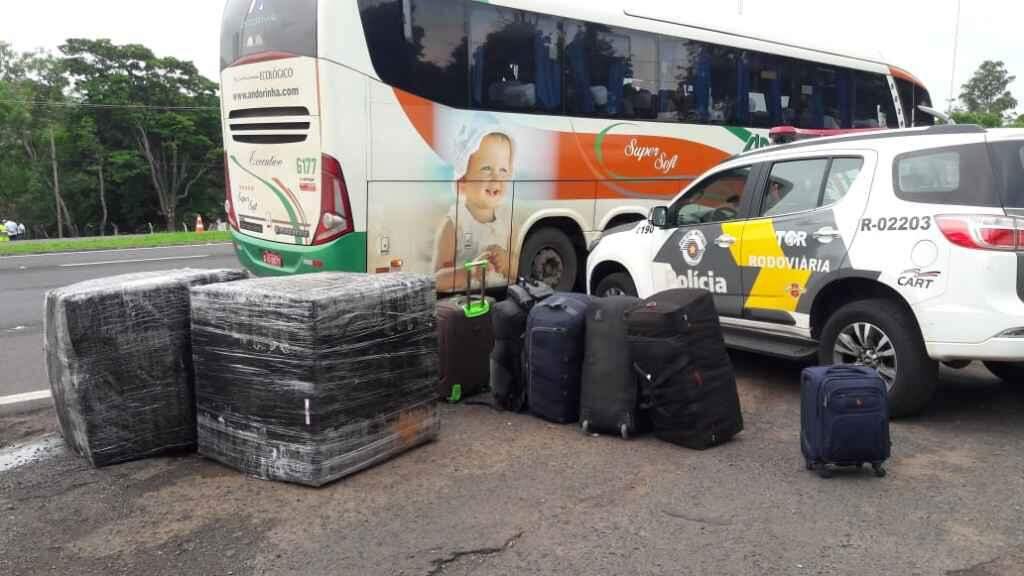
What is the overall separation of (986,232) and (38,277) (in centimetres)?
1494

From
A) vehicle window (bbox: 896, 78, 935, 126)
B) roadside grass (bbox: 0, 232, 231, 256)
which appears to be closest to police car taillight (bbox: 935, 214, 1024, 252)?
vehicle window (bbox: 896, 78, 935, 126)

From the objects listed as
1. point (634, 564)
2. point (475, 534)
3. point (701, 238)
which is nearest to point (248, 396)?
point (475, 534)

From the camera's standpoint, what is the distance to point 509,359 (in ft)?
18.5

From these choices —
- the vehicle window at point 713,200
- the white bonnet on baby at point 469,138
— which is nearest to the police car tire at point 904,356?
the vehicle window at point 713,200

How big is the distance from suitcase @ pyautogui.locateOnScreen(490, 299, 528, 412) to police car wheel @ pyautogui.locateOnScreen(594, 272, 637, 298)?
186 centimetres

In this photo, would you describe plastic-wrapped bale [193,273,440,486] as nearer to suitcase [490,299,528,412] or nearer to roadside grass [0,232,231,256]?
suitcase [490,299,528,412]

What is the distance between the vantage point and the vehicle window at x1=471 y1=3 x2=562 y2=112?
8.45 m

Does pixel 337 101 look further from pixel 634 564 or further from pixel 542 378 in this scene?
pixel 634 564

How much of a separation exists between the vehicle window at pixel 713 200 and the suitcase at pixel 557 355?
1777mm

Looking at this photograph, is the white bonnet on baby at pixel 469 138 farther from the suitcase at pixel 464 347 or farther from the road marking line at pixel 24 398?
the road marking line at pixel 24 398

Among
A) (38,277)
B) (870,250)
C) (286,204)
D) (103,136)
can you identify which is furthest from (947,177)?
(103,136)

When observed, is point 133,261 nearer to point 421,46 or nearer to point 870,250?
point 421,46

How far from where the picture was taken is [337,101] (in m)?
7.29

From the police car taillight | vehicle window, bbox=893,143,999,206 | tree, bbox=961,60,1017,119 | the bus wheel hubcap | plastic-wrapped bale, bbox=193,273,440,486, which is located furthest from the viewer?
tree, bbox=961,60,1017,119
